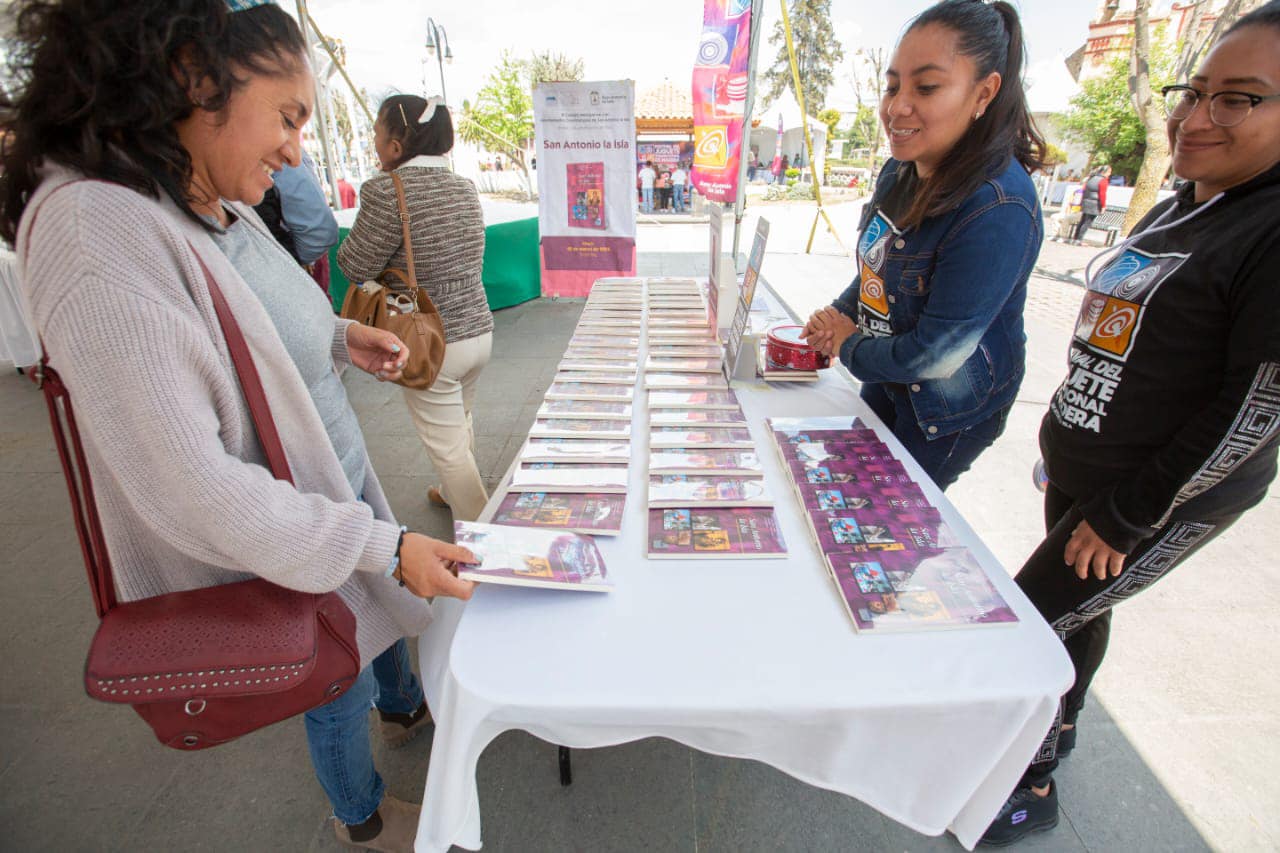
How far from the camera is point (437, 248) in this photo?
2.02m

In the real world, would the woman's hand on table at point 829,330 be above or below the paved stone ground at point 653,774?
above

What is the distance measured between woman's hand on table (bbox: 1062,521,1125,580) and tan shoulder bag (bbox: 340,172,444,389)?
178 centimetres

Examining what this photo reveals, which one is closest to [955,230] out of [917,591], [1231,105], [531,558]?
[1231,105]

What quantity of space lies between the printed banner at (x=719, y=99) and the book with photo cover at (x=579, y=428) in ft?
8.34

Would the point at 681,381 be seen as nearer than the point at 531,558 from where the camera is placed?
No

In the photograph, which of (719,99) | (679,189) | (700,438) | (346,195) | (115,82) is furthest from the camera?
(679,189)

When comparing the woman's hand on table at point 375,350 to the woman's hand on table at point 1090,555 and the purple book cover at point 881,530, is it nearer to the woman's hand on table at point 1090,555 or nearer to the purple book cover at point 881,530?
the purple book cover at point 881,530

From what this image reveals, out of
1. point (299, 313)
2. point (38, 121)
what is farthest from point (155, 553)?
point (38, 121)

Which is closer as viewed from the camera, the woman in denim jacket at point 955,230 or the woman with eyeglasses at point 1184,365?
the woman with eyeglasses at point 1184,365

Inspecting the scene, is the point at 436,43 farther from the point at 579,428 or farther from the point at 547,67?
the point at 547,67

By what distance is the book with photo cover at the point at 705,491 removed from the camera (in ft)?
3.96

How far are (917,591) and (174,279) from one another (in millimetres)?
1177

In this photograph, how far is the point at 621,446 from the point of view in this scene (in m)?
1.41

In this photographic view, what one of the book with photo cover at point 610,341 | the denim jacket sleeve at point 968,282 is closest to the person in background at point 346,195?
the book with photo cover at point 610,341
